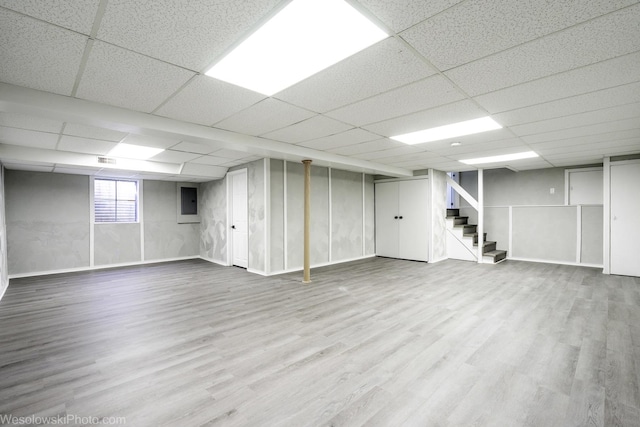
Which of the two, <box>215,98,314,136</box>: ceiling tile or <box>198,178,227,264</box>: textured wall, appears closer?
<box>215,98,314,136</box>: ceiling tile

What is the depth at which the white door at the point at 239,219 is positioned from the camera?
6.14 metres

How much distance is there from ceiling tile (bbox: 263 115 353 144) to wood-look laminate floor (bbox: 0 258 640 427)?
228 cm

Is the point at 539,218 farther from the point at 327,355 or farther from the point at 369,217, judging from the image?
the point at 327,355

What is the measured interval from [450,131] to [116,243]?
7477 millimetres

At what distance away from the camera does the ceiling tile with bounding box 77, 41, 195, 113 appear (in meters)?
1.91

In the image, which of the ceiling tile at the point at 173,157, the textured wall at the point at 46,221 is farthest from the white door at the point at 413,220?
the textured wall at the point at 46,221

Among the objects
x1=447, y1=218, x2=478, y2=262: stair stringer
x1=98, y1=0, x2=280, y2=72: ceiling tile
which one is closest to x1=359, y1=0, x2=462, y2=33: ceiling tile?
x1=98, y1=0, x2=280, y2=72: ceiling tile

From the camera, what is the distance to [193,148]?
4.54 metres

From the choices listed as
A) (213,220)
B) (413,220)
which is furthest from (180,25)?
(413,220)

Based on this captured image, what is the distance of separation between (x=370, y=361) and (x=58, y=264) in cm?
706

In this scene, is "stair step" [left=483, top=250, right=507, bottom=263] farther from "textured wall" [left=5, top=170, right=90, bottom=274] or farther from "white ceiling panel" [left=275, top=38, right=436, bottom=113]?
"textured wall" [left=5, top=170, right=90, bottom=274]

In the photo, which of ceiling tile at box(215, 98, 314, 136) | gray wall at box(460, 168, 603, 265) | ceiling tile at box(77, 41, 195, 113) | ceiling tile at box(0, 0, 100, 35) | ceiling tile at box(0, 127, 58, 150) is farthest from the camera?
gray wall at box(460, 168, 603, 265)

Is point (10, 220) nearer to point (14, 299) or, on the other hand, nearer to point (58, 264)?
point (58, 264)

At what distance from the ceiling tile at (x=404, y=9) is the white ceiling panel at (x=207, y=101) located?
4.41 ft
